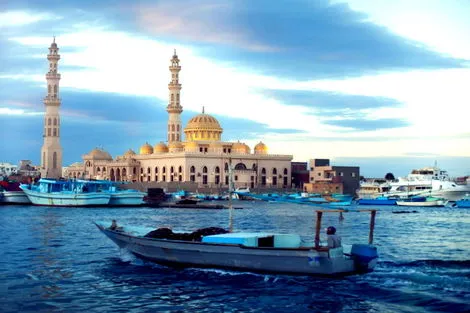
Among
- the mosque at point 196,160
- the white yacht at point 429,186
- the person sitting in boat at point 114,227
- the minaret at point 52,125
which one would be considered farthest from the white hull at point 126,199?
the person sitting in boat at point 114,227

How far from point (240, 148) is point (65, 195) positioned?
62.8 meters

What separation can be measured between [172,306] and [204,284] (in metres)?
3.29

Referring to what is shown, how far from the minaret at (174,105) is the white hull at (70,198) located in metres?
57.7

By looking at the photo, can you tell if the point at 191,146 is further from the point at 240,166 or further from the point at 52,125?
the point at 52,125

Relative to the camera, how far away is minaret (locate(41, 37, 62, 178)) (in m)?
142

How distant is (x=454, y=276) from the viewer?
26125 mm

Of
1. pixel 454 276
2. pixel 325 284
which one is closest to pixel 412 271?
pixel 454 276

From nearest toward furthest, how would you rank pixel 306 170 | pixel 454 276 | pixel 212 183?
pixel 454 276
pixel 212 183
pixel 306 170

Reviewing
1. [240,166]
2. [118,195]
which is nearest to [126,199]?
[118,195]

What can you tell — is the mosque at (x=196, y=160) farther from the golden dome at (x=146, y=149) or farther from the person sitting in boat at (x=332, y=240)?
the person sitting in boat at (x=332, y=240)

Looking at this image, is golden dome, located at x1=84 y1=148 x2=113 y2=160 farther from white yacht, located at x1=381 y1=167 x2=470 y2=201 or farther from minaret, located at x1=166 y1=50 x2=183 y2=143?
white yacht, located at x1=381 y1=167 x2=470 y2=201

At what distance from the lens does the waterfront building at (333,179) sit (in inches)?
5458

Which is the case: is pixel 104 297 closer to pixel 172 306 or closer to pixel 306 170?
pixel 172 306

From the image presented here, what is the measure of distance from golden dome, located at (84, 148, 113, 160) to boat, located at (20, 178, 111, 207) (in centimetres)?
6808
